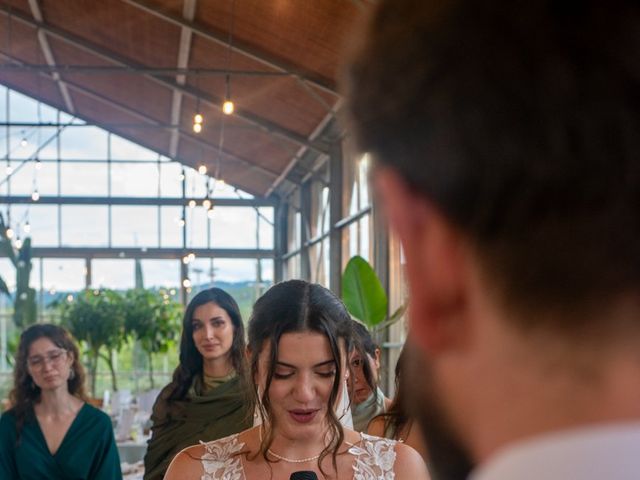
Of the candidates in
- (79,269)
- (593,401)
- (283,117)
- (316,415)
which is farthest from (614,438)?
(79,269)

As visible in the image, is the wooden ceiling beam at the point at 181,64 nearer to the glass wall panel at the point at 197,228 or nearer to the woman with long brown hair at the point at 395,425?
the glass wall panel at the point at 197,228

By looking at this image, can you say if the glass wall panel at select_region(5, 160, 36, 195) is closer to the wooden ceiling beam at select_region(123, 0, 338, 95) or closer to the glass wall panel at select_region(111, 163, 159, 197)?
the glass wall panel at select_region(111, 163, 159, 197)

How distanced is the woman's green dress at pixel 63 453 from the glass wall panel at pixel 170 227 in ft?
44.9

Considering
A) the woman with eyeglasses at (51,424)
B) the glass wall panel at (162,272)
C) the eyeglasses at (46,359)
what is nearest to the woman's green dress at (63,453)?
the woman with eyeglasses at (51,424)

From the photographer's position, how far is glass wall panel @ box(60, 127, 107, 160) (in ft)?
61.2

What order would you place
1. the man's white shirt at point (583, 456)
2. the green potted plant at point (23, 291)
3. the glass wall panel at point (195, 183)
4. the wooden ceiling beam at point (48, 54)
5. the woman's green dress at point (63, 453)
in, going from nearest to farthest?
the man's white shirt at point (583, 456) < the woman's green dress at point (63, 453) < the green potted plant at point (23, 291) < the wooden ceiling beam at point (48, 54) < the glass wall panel at point (195, 183)

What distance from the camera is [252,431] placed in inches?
102

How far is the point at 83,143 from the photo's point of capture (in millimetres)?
18797

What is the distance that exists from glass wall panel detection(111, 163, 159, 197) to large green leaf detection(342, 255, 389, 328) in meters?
11.7

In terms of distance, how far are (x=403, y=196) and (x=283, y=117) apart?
14.0 meters

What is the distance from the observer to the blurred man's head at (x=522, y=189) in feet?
1.29

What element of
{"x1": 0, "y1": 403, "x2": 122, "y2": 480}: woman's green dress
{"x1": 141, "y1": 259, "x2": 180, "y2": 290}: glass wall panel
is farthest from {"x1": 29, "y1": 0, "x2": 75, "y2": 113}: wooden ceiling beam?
{"x1": 0, "y1": 403, "x2": 122, "y2": 480}: woman's green dress

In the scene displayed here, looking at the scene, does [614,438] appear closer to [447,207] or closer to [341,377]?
[447,207]

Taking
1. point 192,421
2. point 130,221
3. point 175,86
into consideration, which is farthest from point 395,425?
point 130,221
